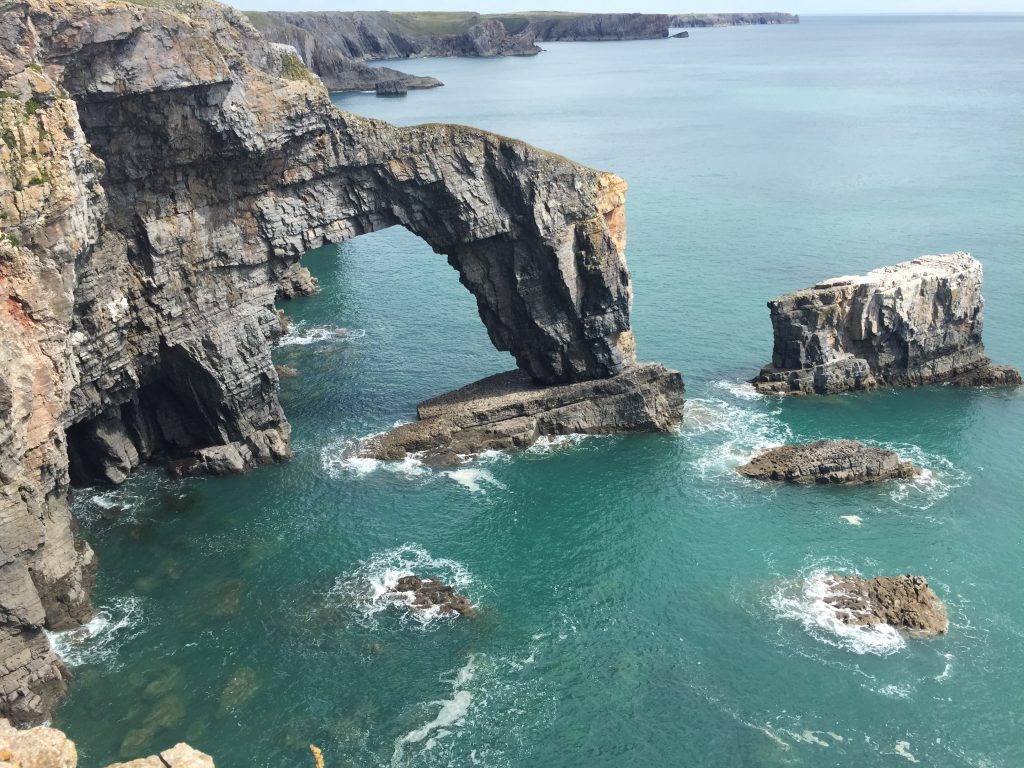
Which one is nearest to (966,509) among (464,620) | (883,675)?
(883,675)

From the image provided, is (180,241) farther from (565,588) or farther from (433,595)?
(565,588)

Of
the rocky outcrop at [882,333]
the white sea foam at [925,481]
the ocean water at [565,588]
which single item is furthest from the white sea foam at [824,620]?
the rocky outcrop at [882,333]

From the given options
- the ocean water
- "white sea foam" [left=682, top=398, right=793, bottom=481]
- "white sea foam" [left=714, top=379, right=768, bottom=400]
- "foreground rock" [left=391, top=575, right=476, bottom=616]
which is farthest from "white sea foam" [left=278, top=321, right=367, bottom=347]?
"foreground rock" [left=391, top=575, right=476, bottom=616]

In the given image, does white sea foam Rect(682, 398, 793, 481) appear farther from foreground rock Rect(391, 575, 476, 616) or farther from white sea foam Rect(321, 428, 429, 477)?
foreground rock Rect(391, 575, 476, 616)

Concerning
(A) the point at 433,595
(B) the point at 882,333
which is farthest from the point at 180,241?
(B) the point at 882,333

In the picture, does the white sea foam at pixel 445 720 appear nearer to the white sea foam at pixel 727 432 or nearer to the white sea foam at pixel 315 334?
the white sea foam at pixel 727 432

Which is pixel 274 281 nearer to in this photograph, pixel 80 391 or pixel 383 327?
pixel 80 391
